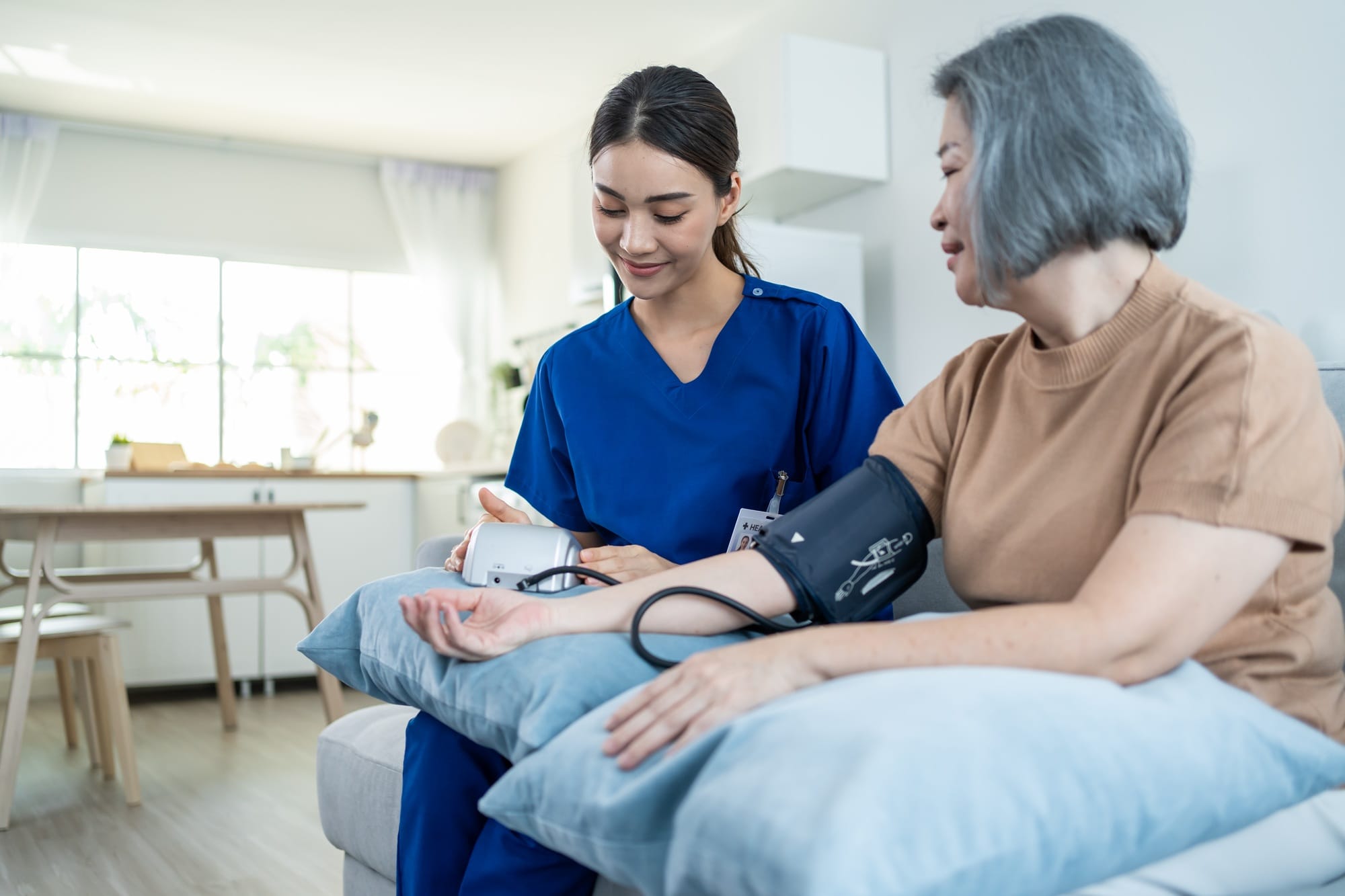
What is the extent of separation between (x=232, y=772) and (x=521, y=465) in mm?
2039

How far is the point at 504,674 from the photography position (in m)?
0.96

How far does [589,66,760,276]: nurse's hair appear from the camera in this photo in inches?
56.7

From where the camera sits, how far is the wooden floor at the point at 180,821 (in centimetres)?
224

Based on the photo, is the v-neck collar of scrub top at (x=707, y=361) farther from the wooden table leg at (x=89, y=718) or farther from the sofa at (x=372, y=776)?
the wooden table leg at (x=89, y=718)

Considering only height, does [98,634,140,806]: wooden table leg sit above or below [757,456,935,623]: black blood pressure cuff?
below

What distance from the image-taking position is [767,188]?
13.0ft

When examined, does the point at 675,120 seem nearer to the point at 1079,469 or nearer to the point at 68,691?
the point at 1079,469

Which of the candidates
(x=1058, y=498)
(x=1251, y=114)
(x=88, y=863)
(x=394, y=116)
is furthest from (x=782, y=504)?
(x=394, y=116)

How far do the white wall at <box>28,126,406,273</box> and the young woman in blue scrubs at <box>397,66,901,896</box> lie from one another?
495 cm

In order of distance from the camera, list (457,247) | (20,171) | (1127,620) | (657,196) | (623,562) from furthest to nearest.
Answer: (457,247), (20,171), (657,196), (623,562), (1127,620)

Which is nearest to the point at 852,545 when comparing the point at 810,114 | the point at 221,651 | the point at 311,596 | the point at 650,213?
the point at 650,213

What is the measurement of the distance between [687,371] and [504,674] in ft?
2.22

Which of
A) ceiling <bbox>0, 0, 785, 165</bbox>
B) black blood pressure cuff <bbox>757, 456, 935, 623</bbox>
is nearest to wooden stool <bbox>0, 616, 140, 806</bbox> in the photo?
black blood pressure cuff <bbox>757, 456, 935, 623</bbox>

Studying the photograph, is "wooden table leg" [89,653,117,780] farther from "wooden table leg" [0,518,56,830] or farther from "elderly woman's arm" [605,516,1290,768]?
"elderly woman's arm" [605,516,1290,768]
